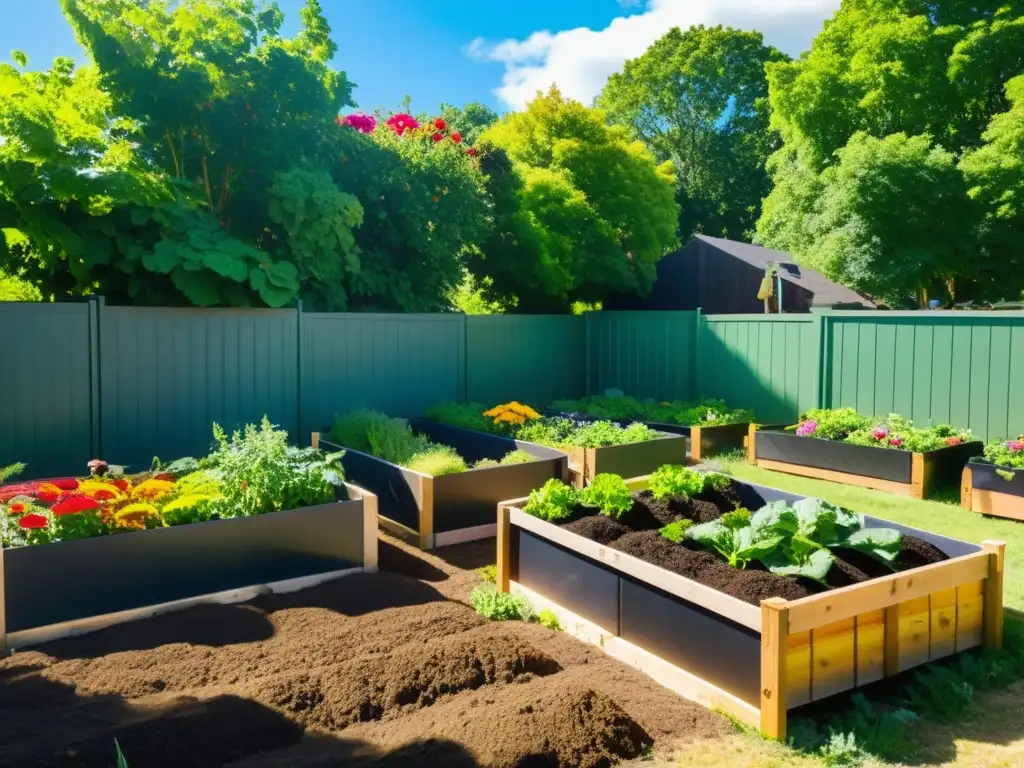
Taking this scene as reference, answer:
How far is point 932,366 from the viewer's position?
28.3 feet

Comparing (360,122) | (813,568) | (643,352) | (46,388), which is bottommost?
(813,568)

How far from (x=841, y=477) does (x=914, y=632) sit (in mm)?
4661

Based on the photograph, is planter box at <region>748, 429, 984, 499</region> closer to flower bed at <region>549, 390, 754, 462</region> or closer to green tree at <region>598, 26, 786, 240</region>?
flower bed at <region>549, 390, 754, 462</region>

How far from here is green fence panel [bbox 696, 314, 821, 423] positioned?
9828 mm

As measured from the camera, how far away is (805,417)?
31.4ft

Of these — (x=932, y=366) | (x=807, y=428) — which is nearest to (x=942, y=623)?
(x=807, y=428)

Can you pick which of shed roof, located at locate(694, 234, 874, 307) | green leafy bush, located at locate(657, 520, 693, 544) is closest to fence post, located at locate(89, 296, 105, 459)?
green leafy bush, located at locate(657, 520, 693, 544)

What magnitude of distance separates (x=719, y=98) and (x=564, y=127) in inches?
1008

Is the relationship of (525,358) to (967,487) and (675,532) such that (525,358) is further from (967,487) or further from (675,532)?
(675,532)

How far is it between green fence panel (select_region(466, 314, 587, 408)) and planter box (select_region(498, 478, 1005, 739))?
6.41 meters

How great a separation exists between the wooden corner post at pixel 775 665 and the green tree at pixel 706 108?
3254 cm

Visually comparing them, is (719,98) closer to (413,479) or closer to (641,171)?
(641,171)

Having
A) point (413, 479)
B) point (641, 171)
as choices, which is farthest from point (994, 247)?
point (413, 479)

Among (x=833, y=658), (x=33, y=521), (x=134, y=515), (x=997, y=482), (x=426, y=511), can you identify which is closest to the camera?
(x=833, y=658)
